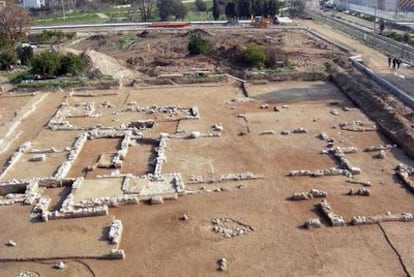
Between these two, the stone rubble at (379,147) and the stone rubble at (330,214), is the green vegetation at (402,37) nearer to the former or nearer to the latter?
the stone rubble at (379,147)

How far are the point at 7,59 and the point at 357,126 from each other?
26.0m

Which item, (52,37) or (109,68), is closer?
(109,68)

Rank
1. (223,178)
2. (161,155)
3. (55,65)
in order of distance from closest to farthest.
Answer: (223,178) < (161,155) < (55,65)

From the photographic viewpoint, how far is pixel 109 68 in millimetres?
33969

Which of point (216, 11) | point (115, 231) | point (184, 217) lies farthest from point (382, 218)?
point (216, 11)

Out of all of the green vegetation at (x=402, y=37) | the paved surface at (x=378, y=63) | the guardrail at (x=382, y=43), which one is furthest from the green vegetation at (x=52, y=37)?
the green vegetation at (x=402, y=37)

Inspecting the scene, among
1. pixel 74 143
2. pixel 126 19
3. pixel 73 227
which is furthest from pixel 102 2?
pixel 73 227

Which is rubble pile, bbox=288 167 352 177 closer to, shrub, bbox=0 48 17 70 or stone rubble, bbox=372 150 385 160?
stone rubble, bbox=372 150 385 160

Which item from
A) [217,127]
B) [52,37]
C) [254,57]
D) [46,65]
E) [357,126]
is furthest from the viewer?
[52,37]

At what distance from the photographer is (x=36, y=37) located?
51375mm

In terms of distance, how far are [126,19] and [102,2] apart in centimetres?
1868

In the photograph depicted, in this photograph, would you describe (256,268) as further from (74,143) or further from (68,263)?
(74,143)

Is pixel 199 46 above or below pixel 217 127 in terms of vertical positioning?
above

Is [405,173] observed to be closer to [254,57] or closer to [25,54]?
[254,57]
